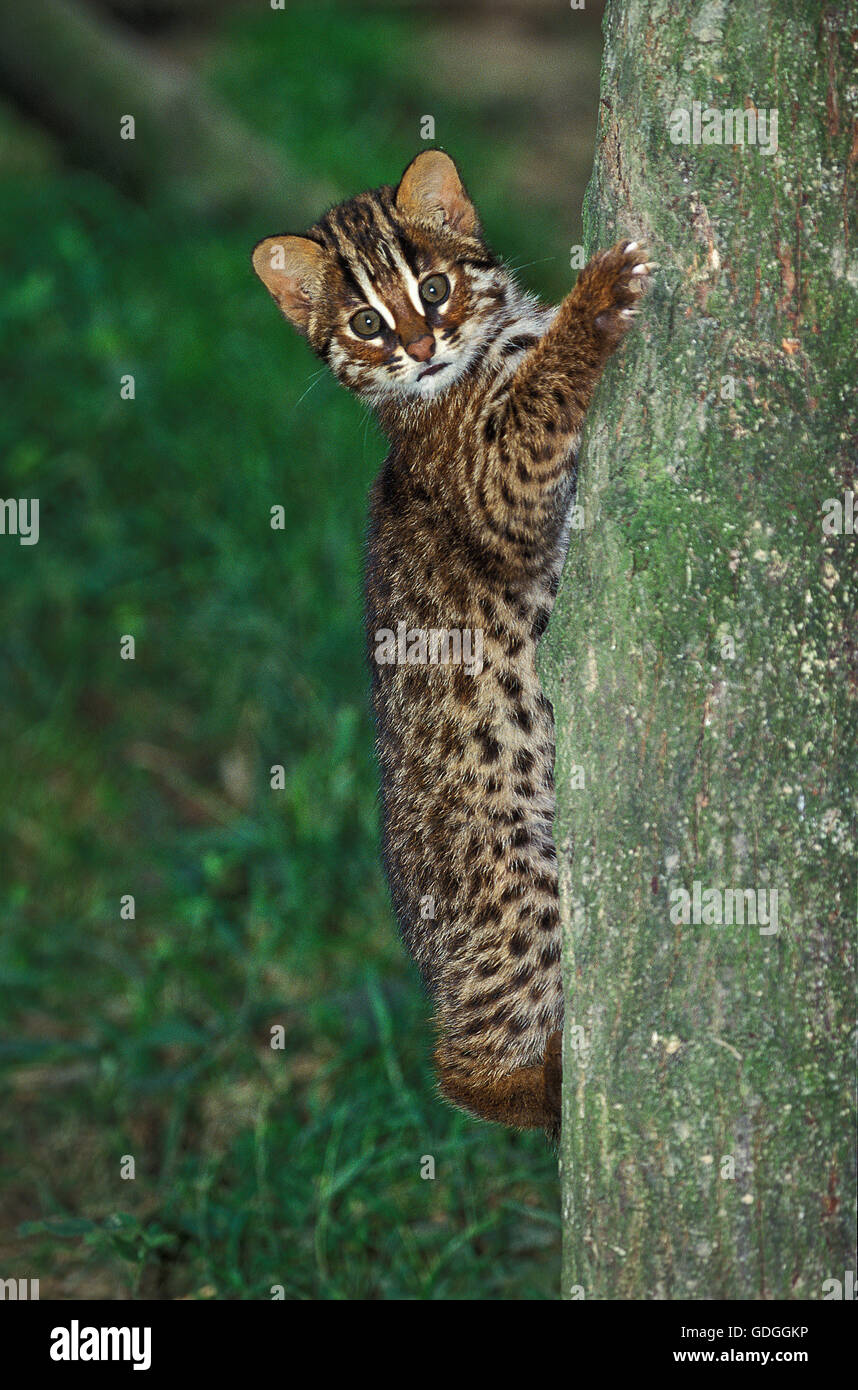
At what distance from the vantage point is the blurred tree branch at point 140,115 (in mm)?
8953

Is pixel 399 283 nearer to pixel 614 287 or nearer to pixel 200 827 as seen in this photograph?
pixel 614 287

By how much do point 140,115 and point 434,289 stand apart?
232 inches

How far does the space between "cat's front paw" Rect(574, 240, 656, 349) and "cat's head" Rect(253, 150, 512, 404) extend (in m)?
0.94

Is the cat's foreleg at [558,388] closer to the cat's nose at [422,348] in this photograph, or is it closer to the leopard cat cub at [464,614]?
the leopard cat cub at [464,614]

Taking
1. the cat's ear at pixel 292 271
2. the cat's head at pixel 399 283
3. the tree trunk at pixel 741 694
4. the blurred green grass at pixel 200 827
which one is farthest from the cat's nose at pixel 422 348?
the blurred green grass at pixel 200 827

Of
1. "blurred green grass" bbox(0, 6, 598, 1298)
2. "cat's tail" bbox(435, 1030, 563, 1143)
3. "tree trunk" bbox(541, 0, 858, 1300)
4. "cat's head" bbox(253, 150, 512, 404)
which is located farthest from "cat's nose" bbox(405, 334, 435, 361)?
"cat's tail" bbox(435, 1030, 563, 1143)

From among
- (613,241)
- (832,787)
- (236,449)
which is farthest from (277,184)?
(832,787)

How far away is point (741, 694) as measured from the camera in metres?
2.66

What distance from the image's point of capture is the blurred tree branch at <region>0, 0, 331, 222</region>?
352 inches

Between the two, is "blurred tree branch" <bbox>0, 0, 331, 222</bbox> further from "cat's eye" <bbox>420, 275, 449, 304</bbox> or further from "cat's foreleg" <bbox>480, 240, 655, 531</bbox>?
"cat's foreleg" <bbox>480, 240, 655, 531</bbox>

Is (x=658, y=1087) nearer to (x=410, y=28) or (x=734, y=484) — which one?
(x=734, y=484)

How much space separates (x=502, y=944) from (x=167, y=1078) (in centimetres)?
206
